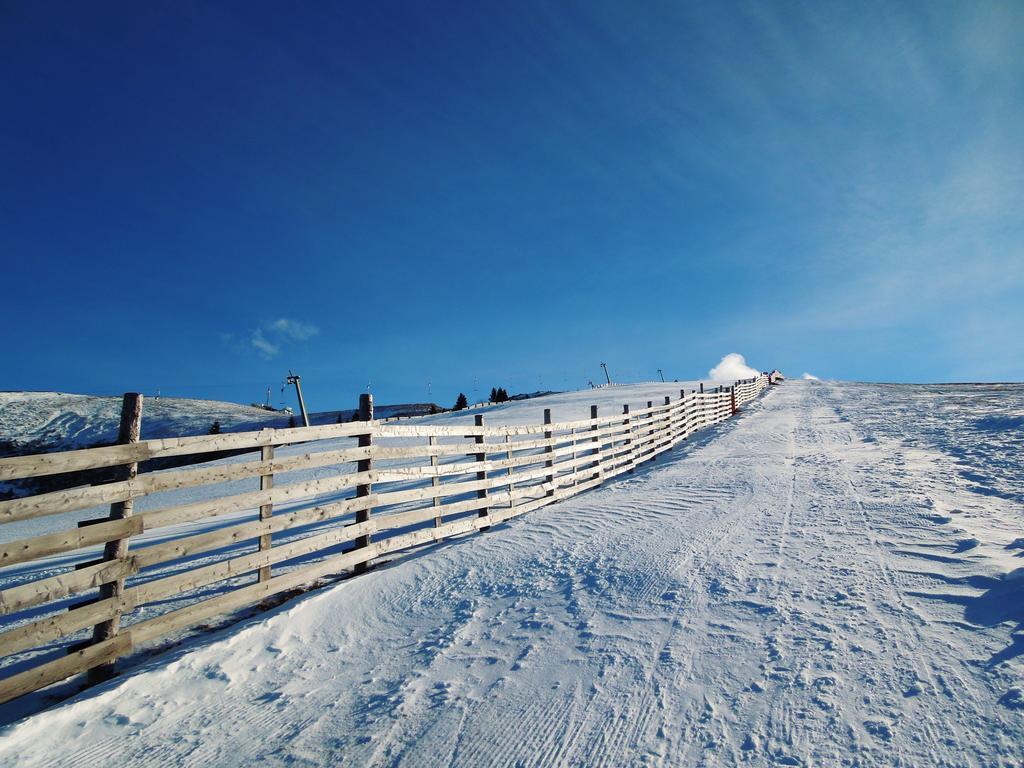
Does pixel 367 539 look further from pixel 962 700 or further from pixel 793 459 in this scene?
pixel 793 459

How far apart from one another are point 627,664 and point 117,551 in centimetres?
400

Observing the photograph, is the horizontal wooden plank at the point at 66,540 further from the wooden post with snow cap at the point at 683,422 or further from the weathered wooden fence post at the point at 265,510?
the wooden post with snow cap at the point at 683,422

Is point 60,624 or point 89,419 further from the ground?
point 89,419

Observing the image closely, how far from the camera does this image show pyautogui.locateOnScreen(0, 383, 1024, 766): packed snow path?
2658 mm

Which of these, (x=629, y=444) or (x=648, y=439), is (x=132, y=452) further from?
(x=648, y=439)

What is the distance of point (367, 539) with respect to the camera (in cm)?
600

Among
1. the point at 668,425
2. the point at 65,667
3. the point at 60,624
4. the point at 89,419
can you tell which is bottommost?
the point at 65,667

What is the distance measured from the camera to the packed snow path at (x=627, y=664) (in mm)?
2658

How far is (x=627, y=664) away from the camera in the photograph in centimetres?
335

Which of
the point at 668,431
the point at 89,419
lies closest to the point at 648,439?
the point at 668,431

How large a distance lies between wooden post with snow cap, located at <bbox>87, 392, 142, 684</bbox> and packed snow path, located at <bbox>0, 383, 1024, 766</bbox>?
16.4 inches

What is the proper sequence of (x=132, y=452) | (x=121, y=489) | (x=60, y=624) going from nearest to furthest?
(x=60, y=624) → (x=121, y=489) → (x=132, y=452)

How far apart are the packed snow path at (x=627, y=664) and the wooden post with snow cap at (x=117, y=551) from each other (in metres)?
0.42

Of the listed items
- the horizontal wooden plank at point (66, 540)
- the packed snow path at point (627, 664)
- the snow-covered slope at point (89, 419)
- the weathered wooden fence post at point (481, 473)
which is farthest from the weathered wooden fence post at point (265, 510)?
the snow-covered slope at point (89, 419)
